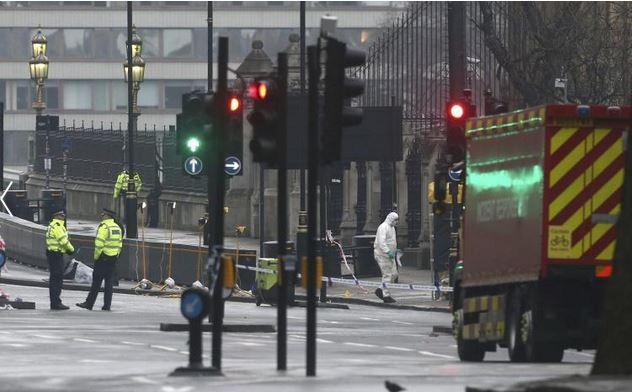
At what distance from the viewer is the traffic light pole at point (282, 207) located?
19.7 metres

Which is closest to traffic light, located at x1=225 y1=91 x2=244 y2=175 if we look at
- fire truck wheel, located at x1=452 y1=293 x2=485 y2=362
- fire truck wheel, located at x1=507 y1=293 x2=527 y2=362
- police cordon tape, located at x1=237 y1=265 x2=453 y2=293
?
fire truck wheel, located at x1=452 y1=293 x2=485 y2=362

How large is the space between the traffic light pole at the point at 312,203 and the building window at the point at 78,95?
93.6m

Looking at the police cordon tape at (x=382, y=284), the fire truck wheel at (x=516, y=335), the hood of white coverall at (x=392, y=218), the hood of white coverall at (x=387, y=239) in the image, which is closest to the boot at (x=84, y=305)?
the police cordon tape at (x=382, y=284)

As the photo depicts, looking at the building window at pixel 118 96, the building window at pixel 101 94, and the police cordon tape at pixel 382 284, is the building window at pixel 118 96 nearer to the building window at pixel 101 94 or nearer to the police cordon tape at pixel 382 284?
the building window at pixel 101 94

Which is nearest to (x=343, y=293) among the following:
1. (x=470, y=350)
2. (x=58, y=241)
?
(x=58, y=241)

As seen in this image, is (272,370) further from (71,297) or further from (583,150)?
(71,297)

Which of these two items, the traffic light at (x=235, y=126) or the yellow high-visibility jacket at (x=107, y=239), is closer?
the traffic light at (x=235, y=126)

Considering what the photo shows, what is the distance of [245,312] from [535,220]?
13.8 m

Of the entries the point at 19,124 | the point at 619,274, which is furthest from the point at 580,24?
the point at 19,124

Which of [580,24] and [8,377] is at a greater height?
[580,24]

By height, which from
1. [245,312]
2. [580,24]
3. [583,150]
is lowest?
[245,312]

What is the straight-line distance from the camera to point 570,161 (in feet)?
72.3

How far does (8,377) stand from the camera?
19359 millimetres

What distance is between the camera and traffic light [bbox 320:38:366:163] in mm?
19266
